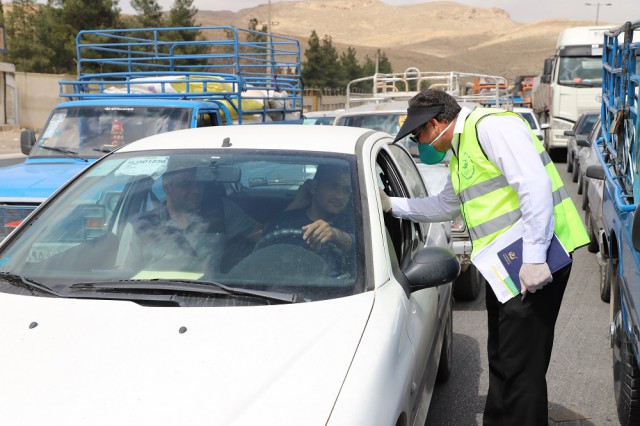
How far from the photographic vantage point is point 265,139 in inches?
149

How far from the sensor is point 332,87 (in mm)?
66188

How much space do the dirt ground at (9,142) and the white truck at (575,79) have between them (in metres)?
17.4

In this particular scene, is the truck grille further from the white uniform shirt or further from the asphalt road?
the white uniform shirt

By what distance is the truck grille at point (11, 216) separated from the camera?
613 cm

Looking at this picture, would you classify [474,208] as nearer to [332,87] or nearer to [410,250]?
[410,250]

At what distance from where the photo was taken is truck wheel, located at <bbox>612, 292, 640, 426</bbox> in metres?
4.03

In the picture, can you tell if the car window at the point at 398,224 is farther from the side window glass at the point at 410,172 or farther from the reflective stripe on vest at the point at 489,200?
the reflective stripe on vest at the point at 489,200

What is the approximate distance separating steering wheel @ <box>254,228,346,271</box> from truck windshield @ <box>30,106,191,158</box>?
4.72 meters

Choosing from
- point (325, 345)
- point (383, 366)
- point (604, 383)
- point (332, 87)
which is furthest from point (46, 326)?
point (332, 87)

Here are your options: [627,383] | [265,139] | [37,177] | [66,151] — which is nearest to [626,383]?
[627,383]

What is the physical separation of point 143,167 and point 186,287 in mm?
1064

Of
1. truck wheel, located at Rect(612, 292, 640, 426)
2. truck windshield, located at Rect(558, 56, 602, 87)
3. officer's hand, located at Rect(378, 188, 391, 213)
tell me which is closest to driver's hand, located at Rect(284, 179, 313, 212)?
officer's hand, located at Rect(378, 188, 391, 213)

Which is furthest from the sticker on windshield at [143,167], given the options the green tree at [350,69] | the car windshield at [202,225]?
the green tree at [350,69]

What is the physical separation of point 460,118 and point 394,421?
1.53m
